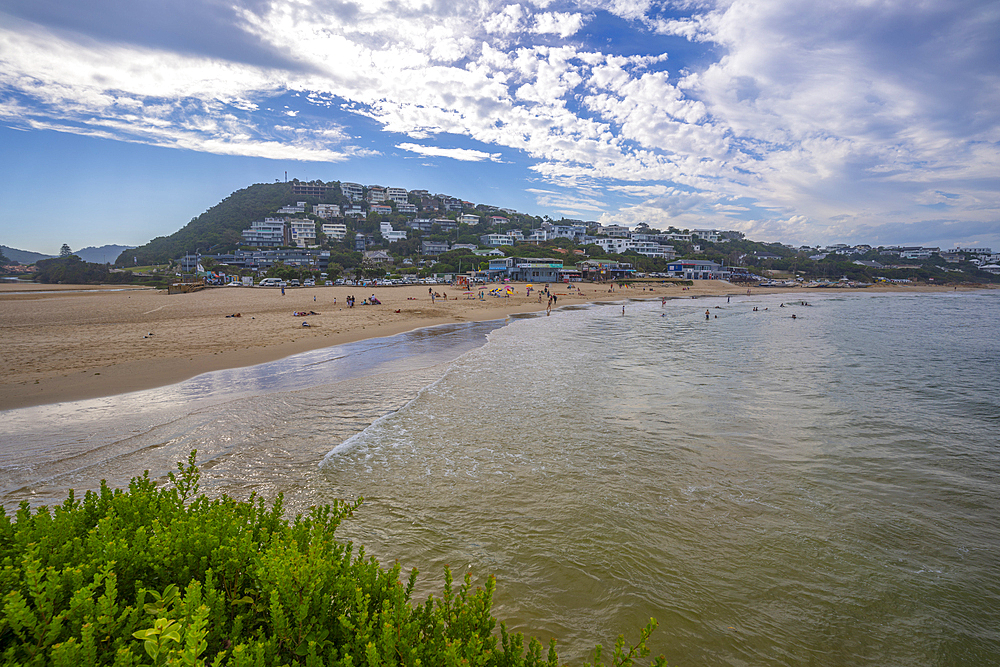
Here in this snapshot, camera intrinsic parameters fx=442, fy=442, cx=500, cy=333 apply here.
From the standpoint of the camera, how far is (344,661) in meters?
2.21

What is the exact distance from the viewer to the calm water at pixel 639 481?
5.04 metres

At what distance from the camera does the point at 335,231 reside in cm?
12288

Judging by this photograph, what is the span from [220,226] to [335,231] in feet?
107

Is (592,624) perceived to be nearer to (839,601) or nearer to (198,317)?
(839,601)

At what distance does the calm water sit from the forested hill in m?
110

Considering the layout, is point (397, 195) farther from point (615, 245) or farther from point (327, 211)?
point (615, 245)

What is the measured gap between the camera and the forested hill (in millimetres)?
103875

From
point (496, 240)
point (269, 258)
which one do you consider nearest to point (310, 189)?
point (269, 258)

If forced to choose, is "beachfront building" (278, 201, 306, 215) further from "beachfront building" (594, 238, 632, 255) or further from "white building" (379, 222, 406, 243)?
"beachfront building" (594, 238, 632, 255)

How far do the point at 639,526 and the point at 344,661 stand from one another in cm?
535

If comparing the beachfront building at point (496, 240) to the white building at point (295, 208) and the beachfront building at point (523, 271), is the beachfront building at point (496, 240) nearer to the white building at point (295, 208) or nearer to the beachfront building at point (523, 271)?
the beachfront building at point (523, 271)

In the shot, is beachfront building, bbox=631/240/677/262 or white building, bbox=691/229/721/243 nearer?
beachfront building, bbox=631/240/677/262

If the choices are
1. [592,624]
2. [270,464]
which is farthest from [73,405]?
[592,624]

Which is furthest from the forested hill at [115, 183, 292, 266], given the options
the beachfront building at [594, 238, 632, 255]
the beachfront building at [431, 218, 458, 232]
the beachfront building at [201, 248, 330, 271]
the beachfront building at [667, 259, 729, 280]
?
the beachfront building at [667, 259, 729, 280]
